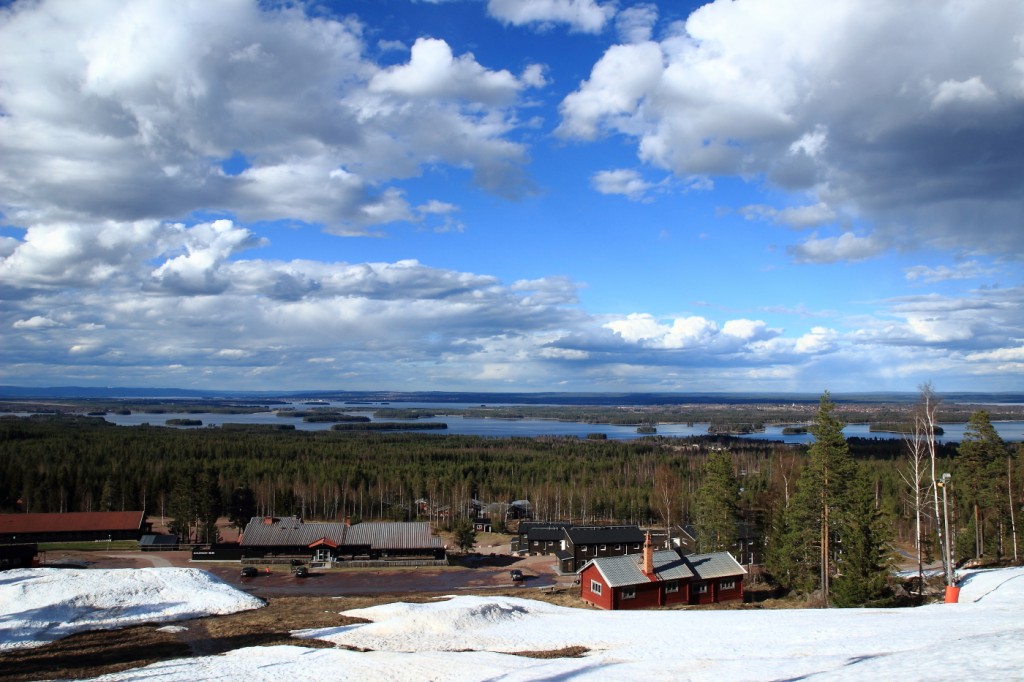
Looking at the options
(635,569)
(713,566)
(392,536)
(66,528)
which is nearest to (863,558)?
(713,566)

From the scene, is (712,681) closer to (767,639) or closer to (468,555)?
(767,639)

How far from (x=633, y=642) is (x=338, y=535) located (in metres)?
34.9

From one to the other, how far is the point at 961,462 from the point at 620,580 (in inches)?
820

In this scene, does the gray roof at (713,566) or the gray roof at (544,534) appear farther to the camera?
the gray roof at (544,534)

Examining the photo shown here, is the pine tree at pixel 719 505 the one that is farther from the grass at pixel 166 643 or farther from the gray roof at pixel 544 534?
the grass at pixel 166 643

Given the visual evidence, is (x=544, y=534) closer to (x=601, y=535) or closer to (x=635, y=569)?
(x=601, y=535)

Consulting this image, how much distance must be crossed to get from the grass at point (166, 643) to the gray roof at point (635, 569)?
36.6 feet

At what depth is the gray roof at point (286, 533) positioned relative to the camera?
49.2 meters

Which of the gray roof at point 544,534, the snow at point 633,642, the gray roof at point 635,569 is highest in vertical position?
the snow at point 633,642

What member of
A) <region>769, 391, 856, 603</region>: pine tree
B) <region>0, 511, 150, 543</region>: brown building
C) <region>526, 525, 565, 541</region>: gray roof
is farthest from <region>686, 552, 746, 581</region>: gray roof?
<region>0, 511, 150, 543</region>: brown building

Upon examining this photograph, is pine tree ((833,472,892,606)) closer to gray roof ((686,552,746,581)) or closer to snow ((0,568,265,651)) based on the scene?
gray roof ((686,552,746,581))

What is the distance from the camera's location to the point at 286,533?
1983 inches

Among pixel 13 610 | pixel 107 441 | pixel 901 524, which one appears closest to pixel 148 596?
pixel 13 610

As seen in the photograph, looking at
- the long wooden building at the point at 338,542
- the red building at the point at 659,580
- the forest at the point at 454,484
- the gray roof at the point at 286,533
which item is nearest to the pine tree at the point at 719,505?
the forest at the point at 454,484
